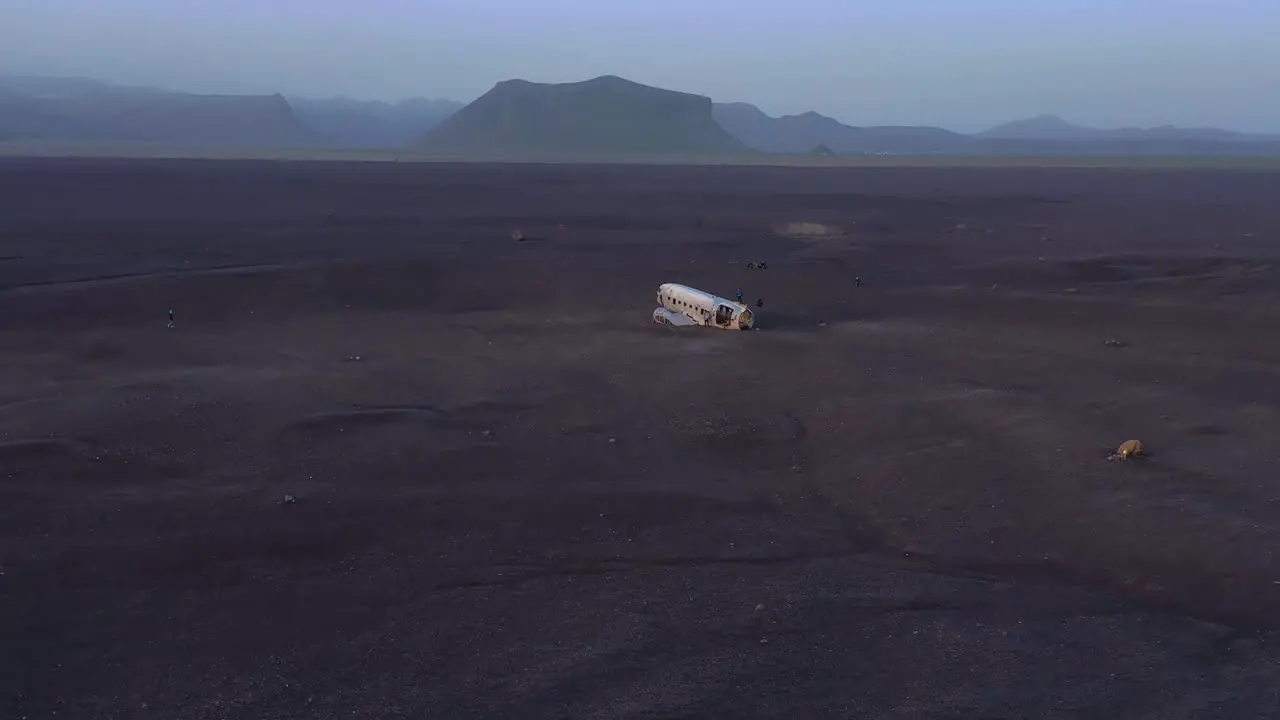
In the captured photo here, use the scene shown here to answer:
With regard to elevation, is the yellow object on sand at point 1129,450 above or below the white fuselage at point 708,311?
below

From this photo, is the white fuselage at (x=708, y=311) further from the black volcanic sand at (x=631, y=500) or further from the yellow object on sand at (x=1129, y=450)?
the yellow object on sand at (x=1129, y=450)

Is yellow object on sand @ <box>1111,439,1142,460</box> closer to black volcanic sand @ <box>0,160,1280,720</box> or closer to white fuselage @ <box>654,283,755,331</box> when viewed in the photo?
black volcanic sand @ <box>0,160,1280,720</box>

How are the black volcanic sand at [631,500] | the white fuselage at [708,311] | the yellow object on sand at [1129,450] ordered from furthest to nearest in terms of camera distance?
the white fuselage at [708,311] → the yellow object on sand at [1129,450] → the black volcanic sand at [631,500]

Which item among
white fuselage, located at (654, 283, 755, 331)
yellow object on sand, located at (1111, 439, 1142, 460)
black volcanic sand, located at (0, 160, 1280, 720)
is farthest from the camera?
white fuselage, located at (654, 283, 755, 331)

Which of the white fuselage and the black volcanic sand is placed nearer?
the black volcanic sand

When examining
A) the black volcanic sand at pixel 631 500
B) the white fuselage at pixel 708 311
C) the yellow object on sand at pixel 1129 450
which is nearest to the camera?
the black volcanic sand at pixel 631 500

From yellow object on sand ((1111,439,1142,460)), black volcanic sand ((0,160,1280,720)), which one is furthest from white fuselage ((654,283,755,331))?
yellow object on sand ((1111,439,1142,460))

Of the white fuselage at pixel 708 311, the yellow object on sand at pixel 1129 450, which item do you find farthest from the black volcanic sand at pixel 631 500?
the white fuselage at pixel 708 311
